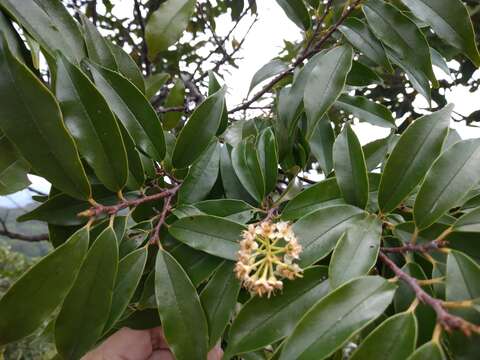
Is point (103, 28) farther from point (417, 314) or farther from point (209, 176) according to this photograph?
point (417, 314)

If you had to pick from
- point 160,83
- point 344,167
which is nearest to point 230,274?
point 344,167

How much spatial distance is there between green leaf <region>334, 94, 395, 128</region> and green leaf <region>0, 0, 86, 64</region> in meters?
0.59

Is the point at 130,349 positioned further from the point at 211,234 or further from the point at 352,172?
the point at 352,172

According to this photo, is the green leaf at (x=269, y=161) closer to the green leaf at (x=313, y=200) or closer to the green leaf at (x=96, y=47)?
the green leaf at (x=313, y=200)

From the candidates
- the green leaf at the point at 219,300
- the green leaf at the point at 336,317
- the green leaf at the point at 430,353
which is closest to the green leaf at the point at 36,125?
the green leaf at the point at 219,300

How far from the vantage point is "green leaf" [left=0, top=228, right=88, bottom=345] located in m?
0.54

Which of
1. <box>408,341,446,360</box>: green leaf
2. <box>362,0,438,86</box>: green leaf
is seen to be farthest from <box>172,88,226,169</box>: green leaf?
<box>408,341,446,360</box>: green leaf

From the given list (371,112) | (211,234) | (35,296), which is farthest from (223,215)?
(371,112)

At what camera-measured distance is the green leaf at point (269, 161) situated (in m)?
0.73

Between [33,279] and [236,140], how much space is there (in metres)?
0.51

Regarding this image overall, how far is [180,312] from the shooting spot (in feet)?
1.94

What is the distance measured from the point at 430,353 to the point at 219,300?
0.94ft

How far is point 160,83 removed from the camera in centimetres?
118

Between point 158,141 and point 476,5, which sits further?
point 476,5
